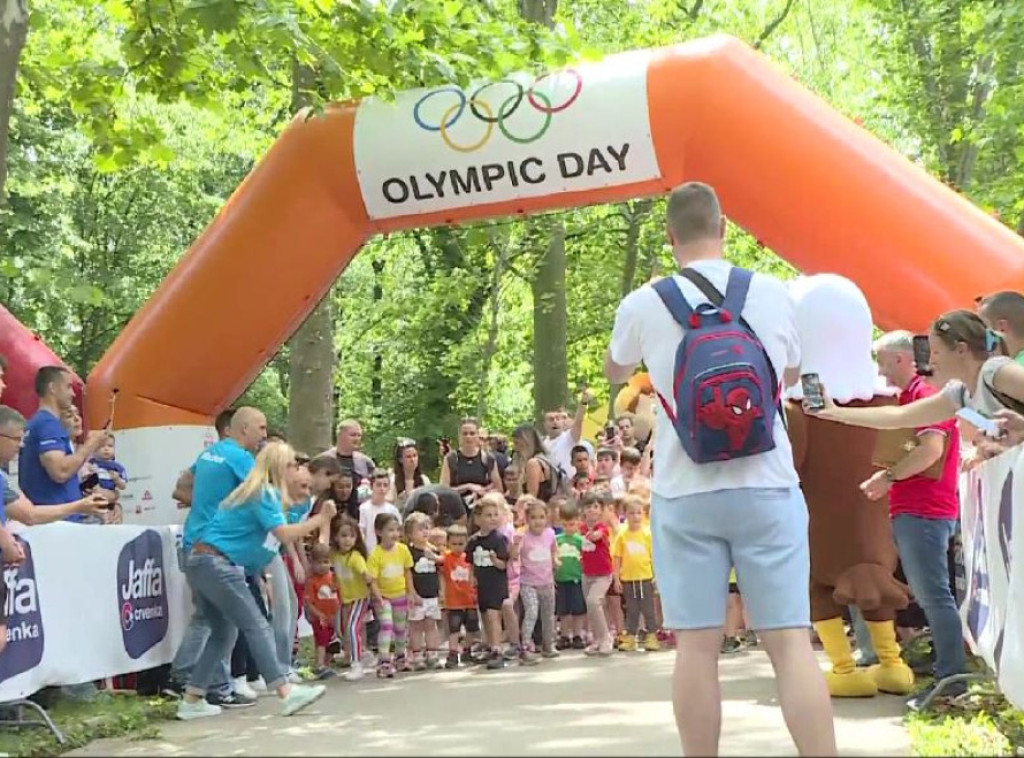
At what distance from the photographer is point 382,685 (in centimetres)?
Answer: 870

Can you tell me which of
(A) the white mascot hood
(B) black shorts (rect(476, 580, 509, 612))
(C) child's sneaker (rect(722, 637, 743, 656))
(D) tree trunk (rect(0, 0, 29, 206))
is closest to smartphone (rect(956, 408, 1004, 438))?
(A) the white mascot hood

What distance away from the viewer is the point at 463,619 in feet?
32.8

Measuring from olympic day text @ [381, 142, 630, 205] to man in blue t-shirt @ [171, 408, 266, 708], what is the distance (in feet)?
7.58

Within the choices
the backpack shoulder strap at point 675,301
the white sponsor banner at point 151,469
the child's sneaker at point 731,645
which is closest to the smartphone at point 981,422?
the backpack shoulder strap at point 675,301

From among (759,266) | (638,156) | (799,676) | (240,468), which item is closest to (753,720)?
(799,676)

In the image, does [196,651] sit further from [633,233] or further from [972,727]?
Result: [633,233]

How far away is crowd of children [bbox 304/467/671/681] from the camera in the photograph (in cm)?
957

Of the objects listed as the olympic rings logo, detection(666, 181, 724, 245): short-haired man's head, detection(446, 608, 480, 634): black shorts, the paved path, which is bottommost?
the paved path

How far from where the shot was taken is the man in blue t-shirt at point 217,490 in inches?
302

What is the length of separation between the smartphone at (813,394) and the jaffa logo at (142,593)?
5128mm

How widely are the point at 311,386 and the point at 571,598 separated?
3473 millimetres

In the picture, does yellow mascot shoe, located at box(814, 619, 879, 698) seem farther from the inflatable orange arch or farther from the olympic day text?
the olympic day text

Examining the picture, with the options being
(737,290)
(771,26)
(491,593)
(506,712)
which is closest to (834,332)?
(737,290)

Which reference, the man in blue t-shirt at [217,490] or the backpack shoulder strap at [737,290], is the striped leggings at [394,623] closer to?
the man in blue t-shirt at [217,490]
